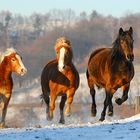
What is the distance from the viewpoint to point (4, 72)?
1709 centimetres

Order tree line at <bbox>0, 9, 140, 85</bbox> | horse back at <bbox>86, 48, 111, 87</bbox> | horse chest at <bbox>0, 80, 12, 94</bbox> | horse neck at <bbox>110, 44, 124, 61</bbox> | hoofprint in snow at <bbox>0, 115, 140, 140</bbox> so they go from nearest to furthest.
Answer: hoofprint in snow at <bbox>0, 115, 140, 140</bbox>
horse chest at <bbox>0, 80, 12, 94</bbox>
horse neck at <bbox>110, 44, 124, 61</bbox>
horse back at <bbox>86, 48, 111, 87</bbox>
tree line at <bbox>0, 9, 140, 85</bbox>

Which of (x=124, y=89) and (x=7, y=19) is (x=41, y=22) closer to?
(x=7, y=19)

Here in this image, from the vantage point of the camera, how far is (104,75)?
1756 centimetres

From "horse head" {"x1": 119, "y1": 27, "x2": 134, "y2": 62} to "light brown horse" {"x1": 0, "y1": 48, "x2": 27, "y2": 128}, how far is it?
2523 millimetres

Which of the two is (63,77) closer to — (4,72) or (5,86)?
(4,72)

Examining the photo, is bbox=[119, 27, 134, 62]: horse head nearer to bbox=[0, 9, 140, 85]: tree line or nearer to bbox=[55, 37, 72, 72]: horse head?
bbox=[55, 37, 72, 72]: horse head

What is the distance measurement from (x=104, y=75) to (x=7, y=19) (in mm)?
170711

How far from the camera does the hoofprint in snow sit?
42.4ft

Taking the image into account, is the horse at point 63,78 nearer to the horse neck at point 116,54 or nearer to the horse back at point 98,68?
the horse back at point 98,68

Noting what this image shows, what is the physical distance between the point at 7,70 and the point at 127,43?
10.1 ft

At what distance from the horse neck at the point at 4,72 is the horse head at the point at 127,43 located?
9.51ft

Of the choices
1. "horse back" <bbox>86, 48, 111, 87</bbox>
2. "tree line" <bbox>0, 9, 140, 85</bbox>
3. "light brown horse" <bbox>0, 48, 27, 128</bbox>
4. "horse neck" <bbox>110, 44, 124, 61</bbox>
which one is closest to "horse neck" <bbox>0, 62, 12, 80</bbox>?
"light brown horse" <bbox>0, 48, 27, 128</bbox>

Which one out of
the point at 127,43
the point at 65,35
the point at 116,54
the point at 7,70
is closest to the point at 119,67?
the point at 116,54

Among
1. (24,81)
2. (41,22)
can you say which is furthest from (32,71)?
(41,22)
